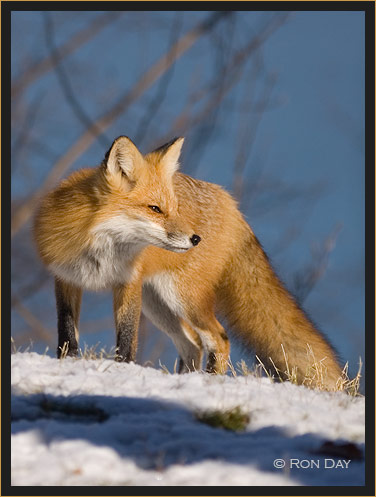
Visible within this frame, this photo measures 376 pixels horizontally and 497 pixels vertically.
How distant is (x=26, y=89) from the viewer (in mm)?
10508

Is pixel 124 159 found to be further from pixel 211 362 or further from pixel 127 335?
pixel 211 362

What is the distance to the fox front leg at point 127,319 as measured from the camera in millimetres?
5832

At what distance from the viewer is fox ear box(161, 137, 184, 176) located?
5.80 m

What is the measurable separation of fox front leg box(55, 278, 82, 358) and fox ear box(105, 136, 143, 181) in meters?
1.10

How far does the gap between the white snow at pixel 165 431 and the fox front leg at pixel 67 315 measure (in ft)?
4.48

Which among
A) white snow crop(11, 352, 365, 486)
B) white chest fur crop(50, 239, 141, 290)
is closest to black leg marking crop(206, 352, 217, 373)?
white chest fur crop(50, 239, 141, 290)

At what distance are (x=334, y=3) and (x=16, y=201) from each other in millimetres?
7048

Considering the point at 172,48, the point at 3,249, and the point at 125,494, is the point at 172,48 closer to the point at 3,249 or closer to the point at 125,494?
the point at 3,249

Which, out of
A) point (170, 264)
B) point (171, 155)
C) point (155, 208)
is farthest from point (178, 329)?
point (171, 155)

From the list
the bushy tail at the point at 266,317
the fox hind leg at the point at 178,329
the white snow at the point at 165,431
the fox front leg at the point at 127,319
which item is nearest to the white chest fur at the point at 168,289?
the fox hind leg at the point at 178,329

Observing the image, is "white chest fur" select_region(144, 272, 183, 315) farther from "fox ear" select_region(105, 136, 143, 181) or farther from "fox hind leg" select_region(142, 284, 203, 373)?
"fox ear" select_region(105, 136, 143, 181)

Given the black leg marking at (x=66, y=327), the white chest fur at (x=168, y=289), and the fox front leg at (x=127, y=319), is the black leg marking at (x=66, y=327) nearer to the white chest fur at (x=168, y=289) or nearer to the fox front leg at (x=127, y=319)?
the fox front leg at (x=127, y=319)

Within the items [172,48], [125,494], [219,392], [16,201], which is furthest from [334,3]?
[16,201]

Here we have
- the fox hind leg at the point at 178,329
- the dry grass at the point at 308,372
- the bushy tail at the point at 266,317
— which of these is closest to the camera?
the dry grass at the point at 308,372
